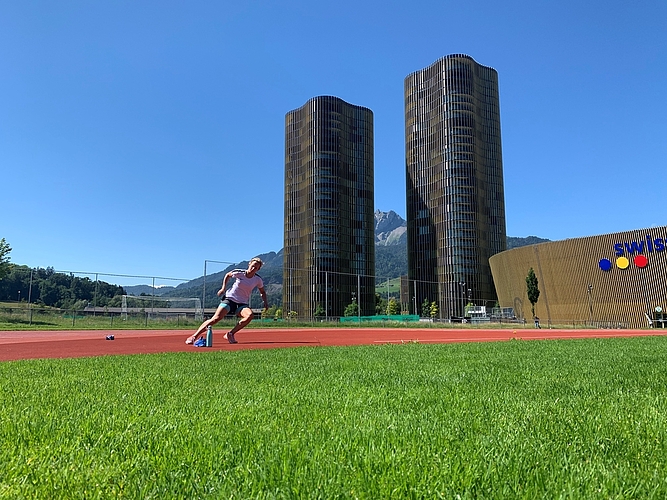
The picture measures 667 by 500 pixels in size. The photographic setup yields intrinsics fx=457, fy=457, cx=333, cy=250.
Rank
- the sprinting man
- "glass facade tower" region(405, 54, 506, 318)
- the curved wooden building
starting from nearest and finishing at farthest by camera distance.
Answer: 1. the sprinting man
2. the curved wooden building
3. "glass facade tower" region(405, 54, 506, 318)

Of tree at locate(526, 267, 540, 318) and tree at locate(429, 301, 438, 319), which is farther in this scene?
tree at locate(429, 301, 438, 319)

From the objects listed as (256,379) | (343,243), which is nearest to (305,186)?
(343,243)

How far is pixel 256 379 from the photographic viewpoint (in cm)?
446

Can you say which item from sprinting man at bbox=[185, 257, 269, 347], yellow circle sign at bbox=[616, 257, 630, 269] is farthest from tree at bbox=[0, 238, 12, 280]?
yellow circle sign at bbox=[616, 257, 630, 269]

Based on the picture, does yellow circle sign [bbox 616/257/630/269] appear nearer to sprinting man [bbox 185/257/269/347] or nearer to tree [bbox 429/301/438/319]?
tree [bbox 429/301/438/319]

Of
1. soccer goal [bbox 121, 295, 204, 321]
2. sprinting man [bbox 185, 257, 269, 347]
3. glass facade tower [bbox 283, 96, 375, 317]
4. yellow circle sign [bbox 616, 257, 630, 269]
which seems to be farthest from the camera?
glass facade tower [bbox 283, 96, 375, 317]

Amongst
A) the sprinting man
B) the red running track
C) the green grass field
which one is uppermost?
the sprinting man

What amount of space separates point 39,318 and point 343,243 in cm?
8361

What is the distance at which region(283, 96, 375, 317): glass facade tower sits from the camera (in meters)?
104

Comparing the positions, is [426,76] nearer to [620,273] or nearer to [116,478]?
[620,273]

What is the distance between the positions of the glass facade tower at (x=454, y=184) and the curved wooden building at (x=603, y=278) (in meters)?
36.1

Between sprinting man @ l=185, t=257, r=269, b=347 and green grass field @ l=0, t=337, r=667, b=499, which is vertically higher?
sprinting man @ l=185, t=257, r=269, b=347

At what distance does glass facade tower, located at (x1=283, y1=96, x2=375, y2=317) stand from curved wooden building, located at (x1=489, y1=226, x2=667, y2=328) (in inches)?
1875

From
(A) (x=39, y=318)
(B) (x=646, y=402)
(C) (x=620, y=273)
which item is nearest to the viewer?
(B) (x=646, y=402)
